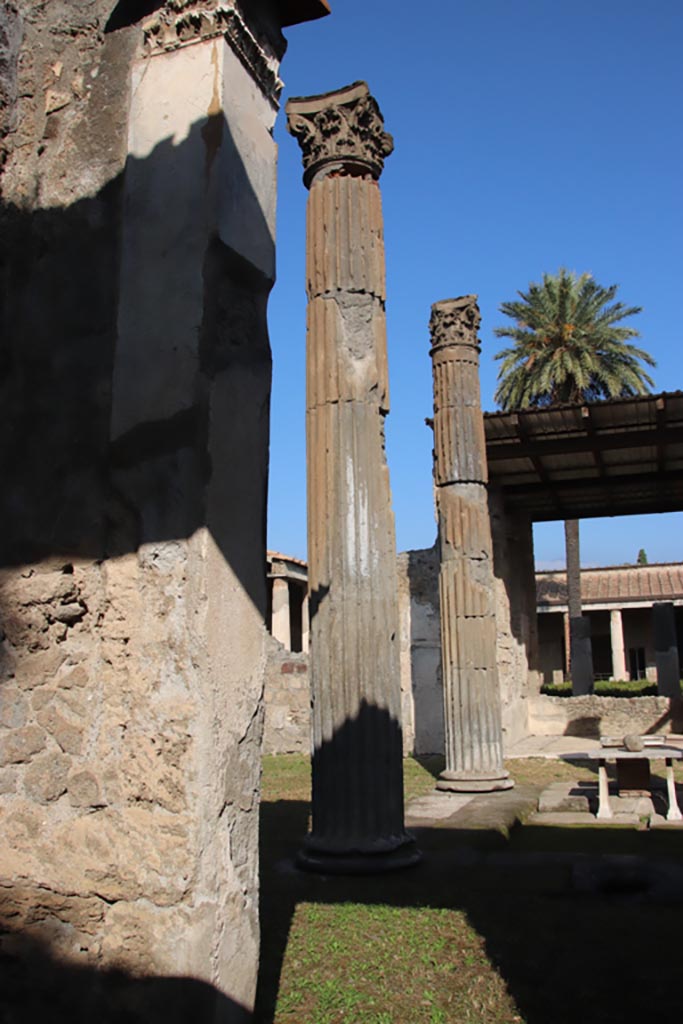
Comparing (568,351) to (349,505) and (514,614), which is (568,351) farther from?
(349,505)

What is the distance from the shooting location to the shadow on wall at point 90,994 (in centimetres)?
267

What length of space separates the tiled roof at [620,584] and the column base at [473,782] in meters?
23.9

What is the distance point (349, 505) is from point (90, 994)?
12.8ft

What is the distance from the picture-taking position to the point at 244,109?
132 inches

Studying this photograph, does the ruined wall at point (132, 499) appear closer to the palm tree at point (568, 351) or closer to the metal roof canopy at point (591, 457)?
the metal roof canopy at point (591, 457)

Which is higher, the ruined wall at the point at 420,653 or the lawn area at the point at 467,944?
the ruined wall at the point at 420,653

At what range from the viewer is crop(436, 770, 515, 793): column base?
9930mm

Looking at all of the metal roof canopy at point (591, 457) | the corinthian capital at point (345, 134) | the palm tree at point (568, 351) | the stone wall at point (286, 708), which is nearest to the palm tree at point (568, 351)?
the palm tree at point (568, 351)

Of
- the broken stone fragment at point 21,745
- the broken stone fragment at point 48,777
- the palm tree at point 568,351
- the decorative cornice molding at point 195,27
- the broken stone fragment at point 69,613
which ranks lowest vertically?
the broken stone fragment at point 48,777

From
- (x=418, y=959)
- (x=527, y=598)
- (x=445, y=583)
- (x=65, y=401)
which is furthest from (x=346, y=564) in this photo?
(x=527, y=598)

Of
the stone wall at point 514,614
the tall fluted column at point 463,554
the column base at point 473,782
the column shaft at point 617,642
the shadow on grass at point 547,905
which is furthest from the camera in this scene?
the column shaft at point 617,642

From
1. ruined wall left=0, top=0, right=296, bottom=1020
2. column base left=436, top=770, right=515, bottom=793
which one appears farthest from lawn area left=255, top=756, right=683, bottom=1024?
column base left=436, top=770, right=515, bottom=793

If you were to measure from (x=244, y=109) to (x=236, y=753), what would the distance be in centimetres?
231

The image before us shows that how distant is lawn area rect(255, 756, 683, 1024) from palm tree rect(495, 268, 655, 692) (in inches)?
749
